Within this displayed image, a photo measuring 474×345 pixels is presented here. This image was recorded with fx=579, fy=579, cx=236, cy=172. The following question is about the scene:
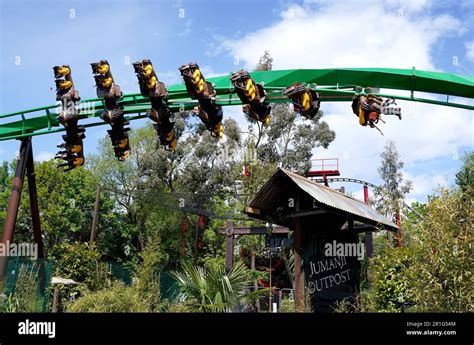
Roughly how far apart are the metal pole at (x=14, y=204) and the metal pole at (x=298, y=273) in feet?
19.6

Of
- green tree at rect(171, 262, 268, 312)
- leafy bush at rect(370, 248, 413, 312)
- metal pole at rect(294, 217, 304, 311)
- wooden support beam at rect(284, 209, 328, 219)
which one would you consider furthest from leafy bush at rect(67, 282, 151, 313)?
leafy bush at rect(370, 248, 413, 312)

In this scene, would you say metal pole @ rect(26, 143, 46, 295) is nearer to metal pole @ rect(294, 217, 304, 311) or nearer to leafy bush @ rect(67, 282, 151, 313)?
leafy bush @ rect(67, 282, 151, 313)

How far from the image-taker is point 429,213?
9422 mm

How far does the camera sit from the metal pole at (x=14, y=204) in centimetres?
1109

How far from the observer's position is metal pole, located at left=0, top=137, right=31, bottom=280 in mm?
11093

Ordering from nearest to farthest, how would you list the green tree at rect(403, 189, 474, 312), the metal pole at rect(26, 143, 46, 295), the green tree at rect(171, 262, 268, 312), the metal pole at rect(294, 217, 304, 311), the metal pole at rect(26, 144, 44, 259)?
the green tree at rect(403, 189, 474, 312) → the green tree at rect(171, 262, 268, 312) → the metal pole at rect(294, 217, 304, 311) → the metal pole at rect(26, 143, 46, 295) → the metal pole at rect(26, 144, 44, 259)

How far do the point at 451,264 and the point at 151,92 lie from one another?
5.55m

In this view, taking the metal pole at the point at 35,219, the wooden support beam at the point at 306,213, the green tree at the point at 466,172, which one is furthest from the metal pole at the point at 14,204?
the green tree at the point at 466,172

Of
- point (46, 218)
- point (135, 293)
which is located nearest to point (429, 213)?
point (135, 293)

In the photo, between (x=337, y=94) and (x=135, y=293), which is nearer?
(x=337, y=94)

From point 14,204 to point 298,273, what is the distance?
619cm

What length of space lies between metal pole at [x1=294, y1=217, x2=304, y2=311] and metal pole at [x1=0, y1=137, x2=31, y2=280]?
5.99 meters
